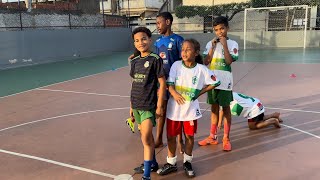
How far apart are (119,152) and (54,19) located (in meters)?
14.3

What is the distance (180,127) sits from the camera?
3.28 m

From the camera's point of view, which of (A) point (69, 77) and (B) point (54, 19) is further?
(B) point (54, 19)

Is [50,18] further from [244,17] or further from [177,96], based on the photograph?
[177,96]

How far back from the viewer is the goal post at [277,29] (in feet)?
61.8

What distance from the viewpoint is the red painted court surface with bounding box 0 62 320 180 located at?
3.47m

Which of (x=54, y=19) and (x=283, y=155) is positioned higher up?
(x=54, y=19)

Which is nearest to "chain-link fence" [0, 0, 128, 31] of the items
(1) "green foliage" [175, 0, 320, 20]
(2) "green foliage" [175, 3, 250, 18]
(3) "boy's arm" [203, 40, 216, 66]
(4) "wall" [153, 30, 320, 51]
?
(2) "green foliage" [175, 3, 250, 18]

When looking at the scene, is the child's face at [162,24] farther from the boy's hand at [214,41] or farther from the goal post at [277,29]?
the goal post at [277,29]

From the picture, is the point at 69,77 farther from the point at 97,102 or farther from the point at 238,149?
the point at 238,149

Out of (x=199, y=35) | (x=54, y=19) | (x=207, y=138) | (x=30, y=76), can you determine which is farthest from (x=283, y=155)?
(x=199, y=35)

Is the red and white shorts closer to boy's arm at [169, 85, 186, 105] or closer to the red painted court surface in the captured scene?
boy's arm at [169, 85, 186, 105]

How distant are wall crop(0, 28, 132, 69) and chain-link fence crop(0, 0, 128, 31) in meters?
0.61

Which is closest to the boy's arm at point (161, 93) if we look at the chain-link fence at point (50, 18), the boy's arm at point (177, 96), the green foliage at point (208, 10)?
the boy's arm at point (177, 96)

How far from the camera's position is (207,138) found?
4238 millimetres
